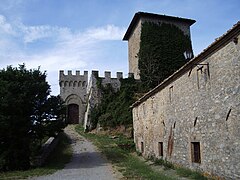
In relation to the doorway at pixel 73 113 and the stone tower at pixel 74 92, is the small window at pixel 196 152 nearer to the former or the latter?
the stone tower at pixel 74 92

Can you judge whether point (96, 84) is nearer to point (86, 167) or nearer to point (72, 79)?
point (72, 79)

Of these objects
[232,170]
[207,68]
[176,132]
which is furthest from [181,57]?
[232,170]

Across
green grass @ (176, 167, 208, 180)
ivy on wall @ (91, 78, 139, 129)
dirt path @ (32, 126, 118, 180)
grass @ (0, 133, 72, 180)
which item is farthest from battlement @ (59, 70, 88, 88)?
green grass @ (176, 167, 208, 180)

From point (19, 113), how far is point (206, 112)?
10264 millimetres

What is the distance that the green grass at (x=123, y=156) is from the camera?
1149cm

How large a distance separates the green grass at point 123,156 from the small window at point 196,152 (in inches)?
64.9

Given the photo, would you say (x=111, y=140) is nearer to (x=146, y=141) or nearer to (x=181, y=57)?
(x=146, y=141)

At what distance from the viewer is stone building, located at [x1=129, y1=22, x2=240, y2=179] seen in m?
8.28

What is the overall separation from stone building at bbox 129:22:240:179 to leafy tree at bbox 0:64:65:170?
7.35 metres

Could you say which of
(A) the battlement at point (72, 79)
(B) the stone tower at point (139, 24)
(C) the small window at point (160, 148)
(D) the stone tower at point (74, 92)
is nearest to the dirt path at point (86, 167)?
(C) the small window at point (160, 148)

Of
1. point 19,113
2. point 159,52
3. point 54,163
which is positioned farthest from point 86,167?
point 159,52

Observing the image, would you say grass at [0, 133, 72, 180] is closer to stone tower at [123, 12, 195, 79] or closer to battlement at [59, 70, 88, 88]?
stone tower at [123, 12, 195, 79]

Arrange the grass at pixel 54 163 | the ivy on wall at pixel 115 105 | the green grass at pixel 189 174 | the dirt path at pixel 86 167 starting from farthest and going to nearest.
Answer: the ivy on wall at pixel 115 105, the grass at pixel 54 163, the dirt path at pixel 86 167, the green grass at pixel 189 174

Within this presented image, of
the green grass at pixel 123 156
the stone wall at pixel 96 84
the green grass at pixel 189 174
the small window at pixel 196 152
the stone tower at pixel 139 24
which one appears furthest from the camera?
the stone wall at pixel 96 84
